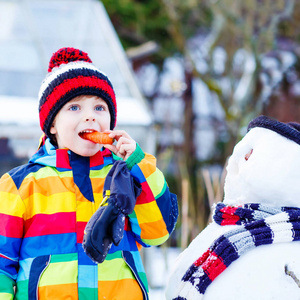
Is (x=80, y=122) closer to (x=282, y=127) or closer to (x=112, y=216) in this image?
(x=112, y=216)

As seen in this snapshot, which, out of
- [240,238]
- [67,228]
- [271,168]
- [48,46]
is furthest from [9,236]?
[48,46]

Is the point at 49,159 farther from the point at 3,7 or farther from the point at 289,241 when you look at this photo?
the point at 3,7

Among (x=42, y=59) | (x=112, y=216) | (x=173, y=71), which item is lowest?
(x=173, y=71)

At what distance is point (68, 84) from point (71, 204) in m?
0.36

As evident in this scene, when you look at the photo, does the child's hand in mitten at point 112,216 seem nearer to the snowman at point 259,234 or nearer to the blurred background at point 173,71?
the snowman at point 259,234

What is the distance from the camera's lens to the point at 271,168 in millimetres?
1312

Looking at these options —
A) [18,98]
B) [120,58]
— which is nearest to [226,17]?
[120,58]

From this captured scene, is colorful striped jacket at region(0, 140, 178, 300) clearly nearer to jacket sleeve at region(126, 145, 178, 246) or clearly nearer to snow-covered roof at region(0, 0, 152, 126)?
jacket sleeve at region(126, 145, 178, 246)

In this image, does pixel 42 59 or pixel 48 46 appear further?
pixel 48 46

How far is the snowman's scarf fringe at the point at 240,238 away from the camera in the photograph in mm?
1280

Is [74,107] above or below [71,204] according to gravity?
above

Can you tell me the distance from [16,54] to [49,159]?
9.06 ft

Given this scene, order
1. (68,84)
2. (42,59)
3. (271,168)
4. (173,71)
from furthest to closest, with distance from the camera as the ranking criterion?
(173,71), (42,59), (68,84), (271,168)

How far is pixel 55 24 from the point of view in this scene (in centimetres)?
434
